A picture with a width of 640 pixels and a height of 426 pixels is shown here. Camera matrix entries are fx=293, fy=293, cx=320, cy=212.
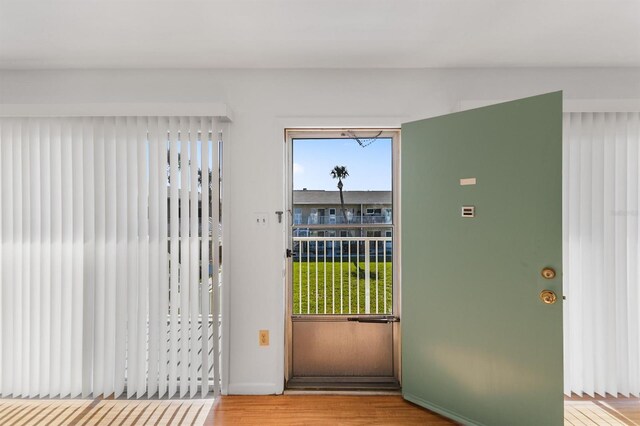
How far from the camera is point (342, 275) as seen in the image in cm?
259

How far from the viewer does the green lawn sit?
96.3 inches

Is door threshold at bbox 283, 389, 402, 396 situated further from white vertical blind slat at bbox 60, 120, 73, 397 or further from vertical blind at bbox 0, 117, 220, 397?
white vertical blind slat at bbox 60, 120, 73, 397

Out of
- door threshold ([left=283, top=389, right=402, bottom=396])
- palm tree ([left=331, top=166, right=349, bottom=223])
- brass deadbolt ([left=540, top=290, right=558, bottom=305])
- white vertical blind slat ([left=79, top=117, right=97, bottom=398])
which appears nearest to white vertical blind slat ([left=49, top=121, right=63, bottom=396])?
white vertical blind slat ([left=79, top=117, right=97, bottom=398])

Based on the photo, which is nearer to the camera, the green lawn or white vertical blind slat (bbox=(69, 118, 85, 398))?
white vertical blind slat (bbox=(69, 118, 85, 398))

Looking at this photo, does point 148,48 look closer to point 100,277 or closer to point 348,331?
point 100,277

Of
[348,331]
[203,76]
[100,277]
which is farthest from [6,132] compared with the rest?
[348,331]

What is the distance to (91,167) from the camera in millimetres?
2090

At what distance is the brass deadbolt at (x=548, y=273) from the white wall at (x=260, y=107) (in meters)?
1.24

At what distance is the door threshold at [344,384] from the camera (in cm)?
218

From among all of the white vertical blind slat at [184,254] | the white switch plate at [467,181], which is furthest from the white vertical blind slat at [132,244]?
the white switch plate at [467,181]

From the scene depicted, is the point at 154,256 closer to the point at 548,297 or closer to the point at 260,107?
the point at 260,107

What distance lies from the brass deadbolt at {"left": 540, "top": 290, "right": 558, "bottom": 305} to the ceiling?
1499 millimetres

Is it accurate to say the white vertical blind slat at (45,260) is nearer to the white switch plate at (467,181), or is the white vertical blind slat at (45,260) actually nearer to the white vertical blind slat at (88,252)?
the white vertical blind slat at (88,252)

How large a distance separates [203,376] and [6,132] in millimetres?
2240
